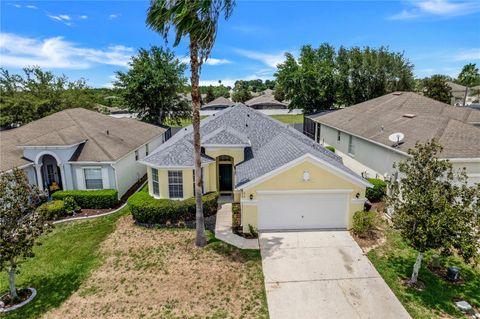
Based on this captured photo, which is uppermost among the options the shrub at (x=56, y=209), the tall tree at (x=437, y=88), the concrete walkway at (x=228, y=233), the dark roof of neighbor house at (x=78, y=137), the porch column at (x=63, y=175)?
the tall tree at (x=437, y=88)

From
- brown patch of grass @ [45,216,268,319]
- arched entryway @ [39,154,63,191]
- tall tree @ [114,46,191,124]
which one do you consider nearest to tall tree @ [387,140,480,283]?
brown patch of grass @ [45,216,268,319]

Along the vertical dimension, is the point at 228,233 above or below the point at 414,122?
below

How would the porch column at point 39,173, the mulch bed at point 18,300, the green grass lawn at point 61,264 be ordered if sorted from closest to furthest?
the mulch bed at point 18,300, the green grass lawn at point 61,264, the porch column at point 39,173

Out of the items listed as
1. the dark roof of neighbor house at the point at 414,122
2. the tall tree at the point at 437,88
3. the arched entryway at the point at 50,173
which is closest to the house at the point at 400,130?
the dark roof of neighbor house at the point at 414,122

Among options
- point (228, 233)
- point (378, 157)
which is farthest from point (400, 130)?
point (228, 233)

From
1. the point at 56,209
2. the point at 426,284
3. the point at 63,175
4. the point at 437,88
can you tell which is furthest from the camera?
the point at 437,88

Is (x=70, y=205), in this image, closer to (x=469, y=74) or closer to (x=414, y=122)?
(x=414, y=122)

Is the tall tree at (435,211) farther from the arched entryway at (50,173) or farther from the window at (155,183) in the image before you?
the arched entryway at (50,173)
